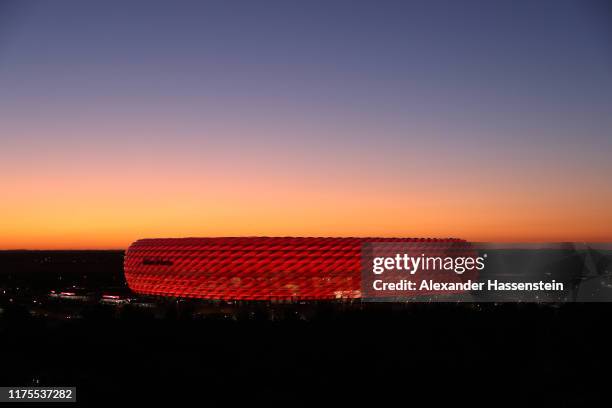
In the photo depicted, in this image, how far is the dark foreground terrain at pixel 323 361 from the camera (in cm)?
1755

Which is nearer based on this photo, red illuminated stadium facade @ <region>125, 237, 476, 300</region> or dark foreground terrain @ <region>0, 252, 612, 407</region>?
dark foreground terrain @ <region>0, 252, 612, 407</region>

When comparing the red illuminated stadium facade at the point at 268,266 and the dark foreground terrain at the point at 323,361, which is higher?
the red illuminated stadium facade at the point at 268,266

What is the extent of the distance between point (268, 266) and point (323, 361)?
36240 millimetres

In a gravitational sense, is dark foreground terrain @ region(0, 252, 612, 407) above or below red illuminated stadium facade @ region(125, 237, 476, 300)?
below

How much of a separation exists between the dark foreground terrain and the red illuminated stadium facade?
19589mm

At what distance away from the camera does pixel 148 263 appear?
215 ft

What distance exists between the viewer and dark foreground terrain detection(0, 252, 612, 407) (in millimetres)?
17547

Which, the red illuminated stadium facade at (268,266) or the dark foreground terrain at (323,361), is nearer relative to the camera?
the dark foreground terrain at (323,361)

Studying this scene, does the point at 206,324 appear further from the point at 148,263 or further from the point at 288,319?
the point at 148,263

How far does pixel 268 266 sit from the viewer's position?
5922cm

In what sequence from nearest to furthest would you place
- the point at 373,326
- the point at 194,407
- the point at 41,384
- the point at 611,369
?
the point at 194,407 < the point at 41,384 < the point at 611,369 < the point at 373,326

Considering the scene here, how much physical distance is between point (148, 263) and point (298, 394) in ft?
166

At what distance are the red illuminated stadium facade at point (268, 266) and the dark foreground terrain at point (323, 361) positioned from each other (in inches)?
771

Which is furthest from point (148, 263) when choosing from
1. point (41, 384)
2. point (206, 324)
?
point (41, 384)
